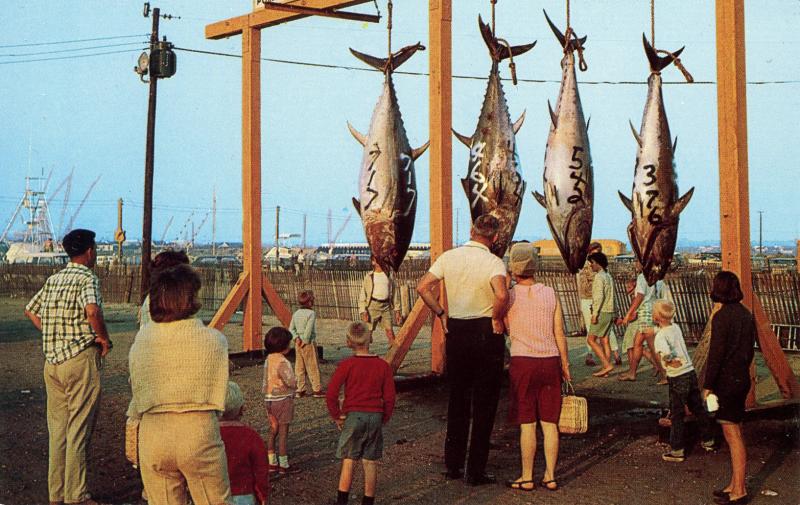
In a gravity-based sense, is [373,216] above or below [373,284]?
above

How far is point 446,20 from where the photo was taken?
793 centimetres

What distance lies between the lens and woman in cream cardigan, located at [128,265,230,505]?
296 cm

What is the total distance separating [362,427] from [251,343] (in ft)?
19.1

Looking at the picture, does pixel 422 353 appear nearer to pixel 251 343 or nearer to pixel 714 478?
pixel 251 343

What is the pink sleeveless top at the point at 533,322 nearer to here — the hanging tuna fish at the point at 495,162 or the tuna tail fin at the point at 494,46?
the hanging tuna fish at the point at 495,162

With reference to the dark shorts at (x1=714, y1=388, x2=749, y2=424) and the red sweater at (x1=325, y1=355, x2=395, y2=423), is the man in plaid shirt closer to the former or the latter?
the red sweater at (x1=325, y1=355, x2=395, y2=423)

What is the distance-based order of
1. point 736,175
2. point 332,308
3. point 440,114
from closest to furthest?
point 736,175 < point 440,114 < point 332,308

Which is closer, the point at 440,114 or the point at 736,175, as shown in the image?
the point at 736,175

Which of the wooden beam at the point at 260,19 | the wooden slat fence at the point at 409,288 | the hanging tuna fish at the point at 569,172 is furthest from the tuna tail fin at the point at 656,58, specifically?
the wooden slat fence at the point at 409,288

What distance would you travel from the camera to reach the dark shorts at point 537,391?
5027mm

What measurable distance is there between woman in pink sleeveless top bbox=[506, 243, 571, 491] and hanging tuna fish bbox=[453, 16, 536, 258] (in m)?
1.36

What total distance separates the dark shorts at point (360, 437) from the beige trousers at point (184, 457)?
147cm

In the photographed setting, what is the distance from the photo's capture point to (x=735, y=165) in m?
6.60

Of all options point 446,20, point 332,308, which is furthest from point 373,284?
point 332,308
